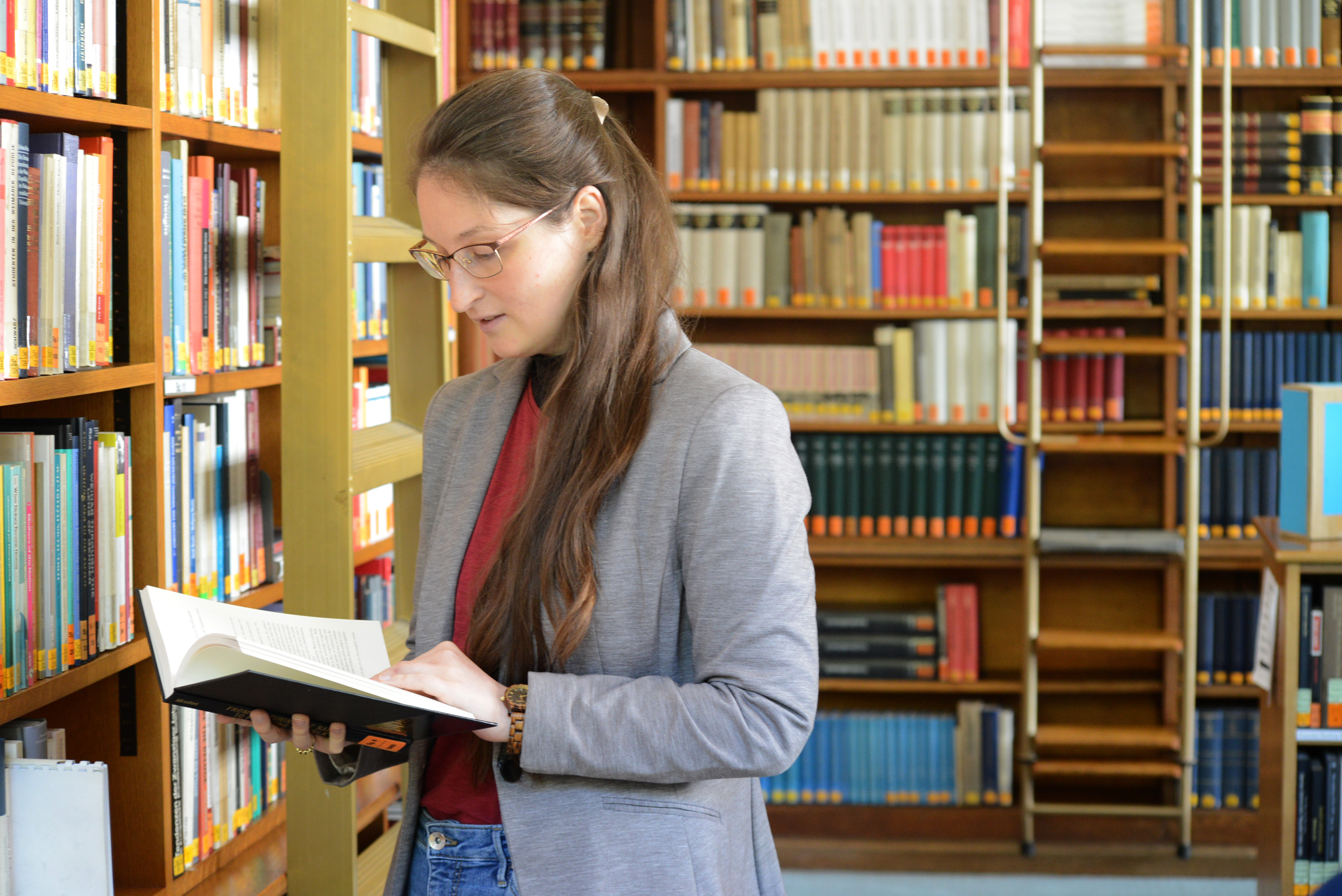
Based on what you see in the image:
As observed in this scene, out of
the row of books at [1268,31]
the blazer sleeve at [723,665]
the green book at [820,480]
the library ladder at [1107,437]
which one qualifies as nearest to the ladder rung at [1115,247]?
the library ladder at [1107,437]

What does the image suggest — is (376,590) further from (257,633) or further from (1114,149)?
(1114,149)

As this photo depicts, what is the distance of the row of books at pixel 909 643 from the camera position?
3.45 meters

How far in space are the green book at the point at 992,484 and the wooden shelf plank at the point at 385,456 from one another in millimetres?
2060

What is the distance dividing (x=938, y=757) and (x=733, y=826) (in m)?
2.55

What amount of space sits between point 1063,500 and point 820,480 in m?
0.75

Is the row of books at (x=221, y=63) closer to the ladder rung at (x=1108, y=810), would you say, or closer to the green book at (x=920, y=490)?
the green book at (x=920, y=490)

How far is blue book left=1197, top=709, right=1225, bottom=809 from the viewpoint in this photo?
3371mm

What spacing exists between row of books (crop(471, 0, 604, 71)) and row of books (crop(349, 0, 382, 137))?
3.78 ft

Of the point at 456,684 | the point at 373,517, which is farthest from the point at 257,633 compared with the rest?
the point at 373,517

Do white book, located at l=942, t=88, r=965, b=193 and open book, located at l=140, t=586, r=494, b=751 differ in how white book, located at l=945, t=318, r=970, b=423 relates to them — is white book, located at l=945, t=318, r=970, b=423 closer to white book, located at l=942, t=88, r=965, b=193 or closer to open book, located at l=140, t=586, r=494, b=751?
white book, located at l=942, t=88, r=965, b=193

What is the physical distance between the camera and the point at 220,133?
5.77 feet

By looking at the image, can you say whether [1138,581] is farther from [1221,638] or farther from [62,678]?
[62,678]

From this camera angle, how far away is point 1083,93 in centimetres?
352

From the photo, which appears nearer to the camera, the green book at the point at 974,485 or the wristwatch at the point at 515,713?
the wristwatch at the point at 515,713
